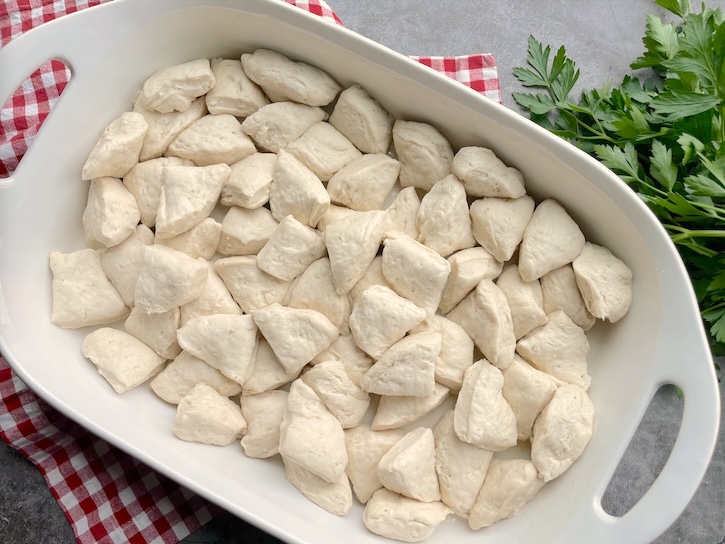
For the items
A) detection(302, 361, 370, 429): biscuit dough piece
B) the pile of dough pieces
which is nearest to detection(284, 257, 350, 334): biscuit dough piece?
the pile of dough pieces

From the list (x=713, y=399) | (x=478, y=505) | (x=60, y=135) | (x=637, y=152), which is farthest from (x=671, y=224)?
(x=60, y=135)

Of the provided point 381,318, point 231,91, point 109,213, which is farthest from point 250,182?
point 381,318

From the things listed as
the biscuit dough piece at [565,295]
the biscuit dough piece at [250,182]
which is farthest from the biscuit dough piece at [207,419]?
the biscuit dough piece at [565,295]

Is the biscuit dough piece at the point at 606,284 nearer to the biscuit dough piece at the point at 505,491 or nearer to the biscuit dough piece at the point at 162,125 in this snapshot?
the biscuit dough piece at the point at 505,491

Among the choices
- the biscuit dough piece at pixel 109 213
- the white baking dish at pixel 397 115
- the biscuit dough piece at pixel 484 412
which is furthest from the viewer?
the biscuit dough piece at pixel 109 213

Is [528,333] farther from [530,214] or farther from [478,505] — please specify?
[478,505]

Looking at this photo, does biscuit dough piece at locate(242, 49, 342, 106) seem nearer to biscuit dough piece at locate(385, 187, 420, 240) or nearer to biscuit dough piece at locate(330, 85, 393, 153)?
biscuit dough piece at locate(330, 85, 393, 153)
